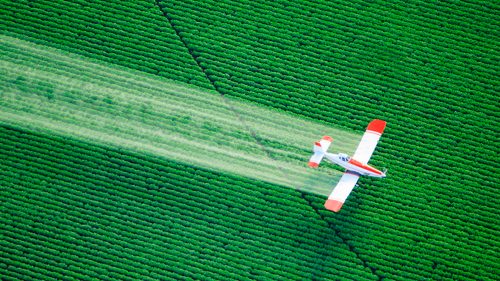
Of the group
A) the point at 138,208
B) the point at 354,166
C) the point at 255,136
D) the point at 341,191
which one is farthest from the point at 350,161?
the point at 138,208

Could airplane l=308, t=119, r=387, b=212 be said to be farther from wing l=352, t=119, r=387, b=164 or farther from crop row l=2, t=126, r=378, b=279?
crop row l=2, t=126, r=378, b=279

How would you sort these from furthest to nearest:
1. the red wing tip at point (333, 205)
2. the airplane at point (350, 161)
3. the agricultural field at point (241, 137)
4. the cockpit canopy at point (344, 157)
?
1. the agricultural field at point (241, 137)
2. the cockpit canopy at point (344, 157)
3. the airplane at point (350, 161)
4. the red wing tip at point (333, 205)

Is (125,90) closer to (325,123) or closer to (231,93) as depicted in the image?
(231,93)

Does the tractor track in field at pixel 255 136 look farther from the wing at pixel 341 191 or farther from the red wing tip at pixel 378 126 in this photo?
the red wing tip at pixel 378 126

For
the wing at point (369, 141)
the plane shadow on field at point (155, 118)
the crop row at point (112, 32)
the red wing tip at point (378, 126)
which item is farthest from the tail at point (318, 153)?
the crop row at point (112, 32)

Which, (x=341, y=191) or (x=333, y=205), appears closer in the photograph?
(x=333, y=205)

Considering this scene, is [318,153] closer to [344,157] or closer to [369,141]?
[344,157]


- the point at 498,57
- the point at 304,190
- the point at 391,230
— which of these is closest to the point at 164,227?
the point at 304,190
